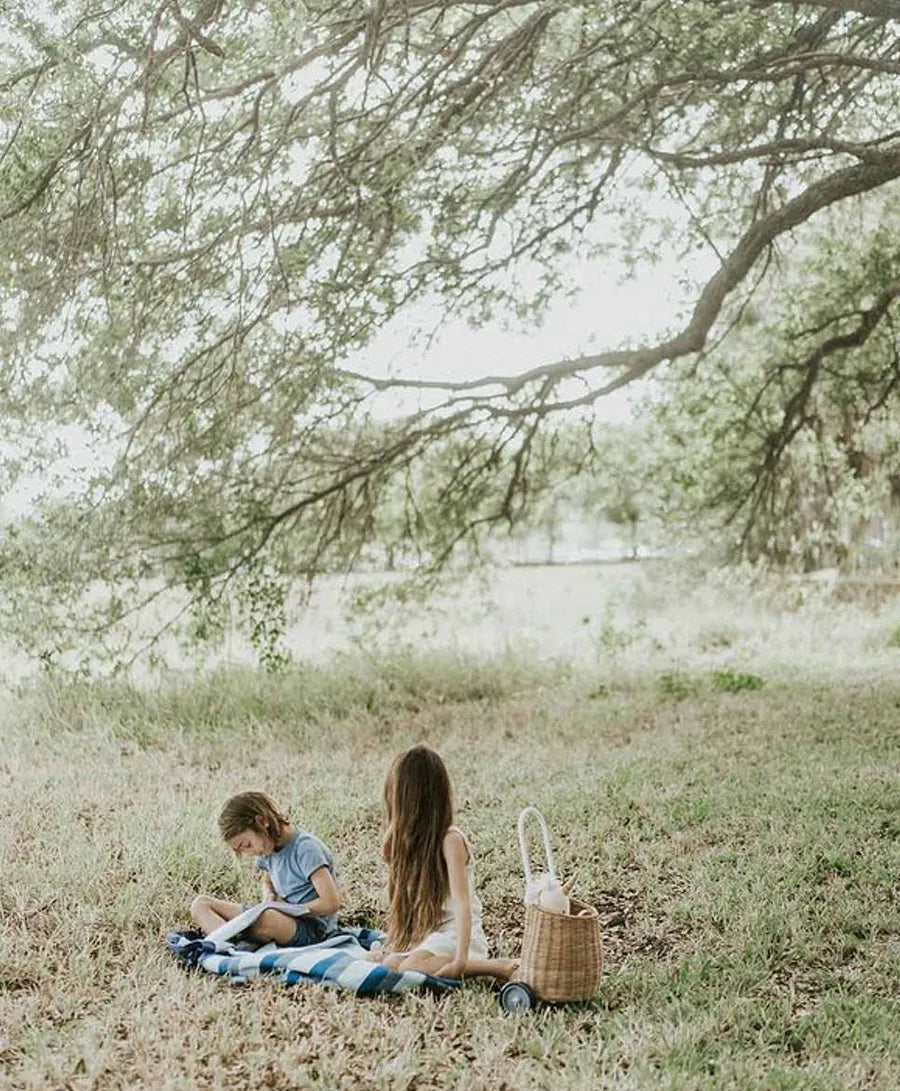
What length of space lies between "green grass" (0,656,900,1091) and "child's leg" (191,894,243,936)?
0.63 ft

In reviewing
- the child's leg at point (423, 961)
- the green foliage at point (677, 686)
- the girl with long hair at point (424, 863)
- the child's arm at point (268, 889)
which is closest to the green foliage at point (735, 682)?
the green foliage at point (677, 686)

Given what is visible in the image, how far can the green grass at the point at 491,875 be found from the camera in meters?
4.38

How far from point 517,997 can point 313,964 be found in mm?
888

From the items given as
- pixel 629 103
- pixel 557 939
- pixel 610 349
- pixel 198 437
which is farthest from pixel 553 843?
pixel 610 349

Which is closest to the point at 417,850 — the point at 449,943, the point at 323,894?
the point at 449,943

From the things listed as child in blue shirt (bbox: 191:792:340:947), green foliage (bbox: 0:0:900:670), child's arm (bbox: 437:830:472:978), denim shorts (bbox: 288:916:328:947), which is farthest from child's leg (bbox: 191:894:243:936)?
green foliage (bbox: 0:0:900:670)

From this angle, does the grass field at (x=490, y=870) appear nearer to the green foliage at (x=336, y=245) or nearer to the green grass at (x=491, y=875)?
the green grass at (x=491, y=875)

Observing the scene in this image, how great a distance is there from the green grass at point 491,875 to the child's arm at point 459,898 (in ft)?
0.50

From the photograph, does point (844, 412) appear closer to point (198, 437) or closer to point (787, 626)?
point (787, 626)

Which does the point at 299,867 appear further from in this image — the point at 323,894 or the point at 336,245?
the point at 336,245

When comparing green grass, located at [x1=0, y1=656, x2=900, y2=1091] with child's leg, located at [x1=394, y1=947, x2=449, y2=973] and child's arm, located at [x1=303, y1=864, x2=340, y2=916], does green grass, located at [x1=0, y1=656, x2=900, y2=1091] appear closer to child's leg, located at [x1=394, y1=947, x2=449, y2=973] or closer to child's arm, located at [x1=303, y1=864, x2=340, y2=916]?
child's leg, located at [x1=394, y1=947, x2=449, y2=973]

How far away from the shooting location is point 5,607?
10.9m

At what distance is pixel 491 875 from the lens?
6.67 m

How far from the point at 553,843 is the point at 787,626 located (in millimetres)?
11102
